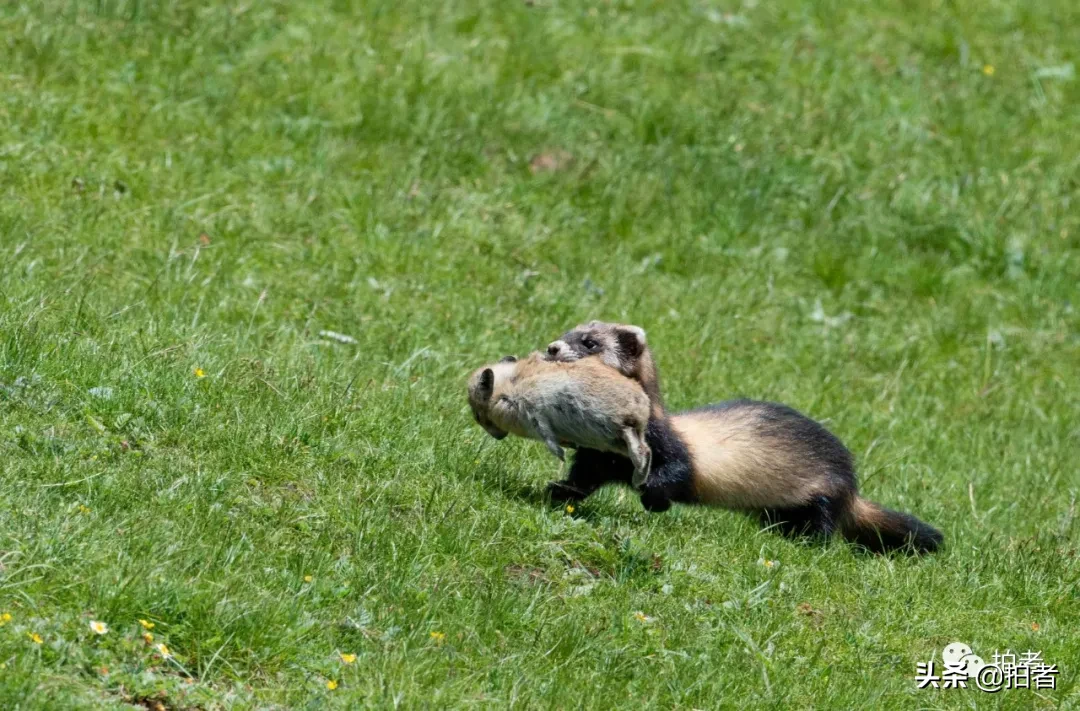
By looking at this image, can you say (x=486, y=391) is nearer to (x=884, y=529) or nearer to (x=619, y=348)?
(x=619, y=348)

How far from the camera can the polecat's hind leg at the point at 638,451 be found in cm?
708

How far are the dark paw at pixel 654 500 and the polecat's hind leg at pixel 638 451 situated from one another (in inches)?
8.7

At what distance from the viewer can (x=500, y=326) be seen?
10.1 meters

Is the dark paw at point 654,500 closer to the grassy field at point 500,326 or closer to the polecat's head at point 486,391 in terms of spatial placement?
the grassy field at point 500,326

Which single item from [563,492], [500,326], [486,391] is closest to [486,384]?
[486,391]

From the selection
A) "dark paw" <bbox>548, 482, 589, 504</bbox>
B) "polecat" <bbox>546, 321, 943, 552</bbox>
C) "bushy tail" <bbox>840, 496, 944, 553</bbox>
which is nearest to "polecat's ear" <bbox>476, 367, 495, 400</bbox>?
"polecat" <bbox>546, 321, 943, 552</bbox>

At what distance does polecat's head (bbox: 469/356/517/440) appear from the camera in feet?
23.9

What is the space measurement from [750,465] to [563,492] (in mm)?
1162

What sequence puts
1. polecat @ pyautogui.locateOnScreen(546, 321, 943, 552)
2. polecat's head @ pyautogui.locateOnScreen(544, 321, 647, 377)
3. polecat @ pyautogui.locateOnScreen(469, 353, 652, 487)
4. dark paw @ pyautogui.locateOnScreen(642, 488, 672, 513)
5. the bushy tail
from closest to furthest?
polecat @ pyautogui.locateOnScreen(469, 353, 652, 487), dark paw @ pyautogui.locateOnScreen(642, 488, 672, 513), polecat @ pyautogui.locateOnScreen(546, 321, 943, 552), polecat's head @ pyautogui.locateOnScreen(544, 321, 647, 377), the bushy tail

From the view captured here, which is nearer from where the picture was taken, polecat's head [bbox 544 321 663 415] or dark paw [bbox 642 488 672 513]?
dark paw [bbox 642 488 672 513]

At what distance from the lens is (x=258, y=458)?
261 inches

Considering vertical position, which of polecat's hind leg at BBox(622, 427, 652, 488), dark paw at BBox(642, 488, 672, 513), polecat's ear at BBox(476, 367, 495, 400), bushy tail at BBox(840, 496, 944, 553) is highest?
polecat's ear at BBox(476, 367, 495, 400)

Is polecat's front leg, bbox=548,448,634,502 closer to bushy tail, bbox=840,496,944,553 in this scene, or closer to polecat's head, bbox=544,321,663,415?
polecat's head, bbox=544,321,663,415

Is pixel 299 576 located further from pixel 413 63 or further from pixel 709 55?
pixel 709 55
